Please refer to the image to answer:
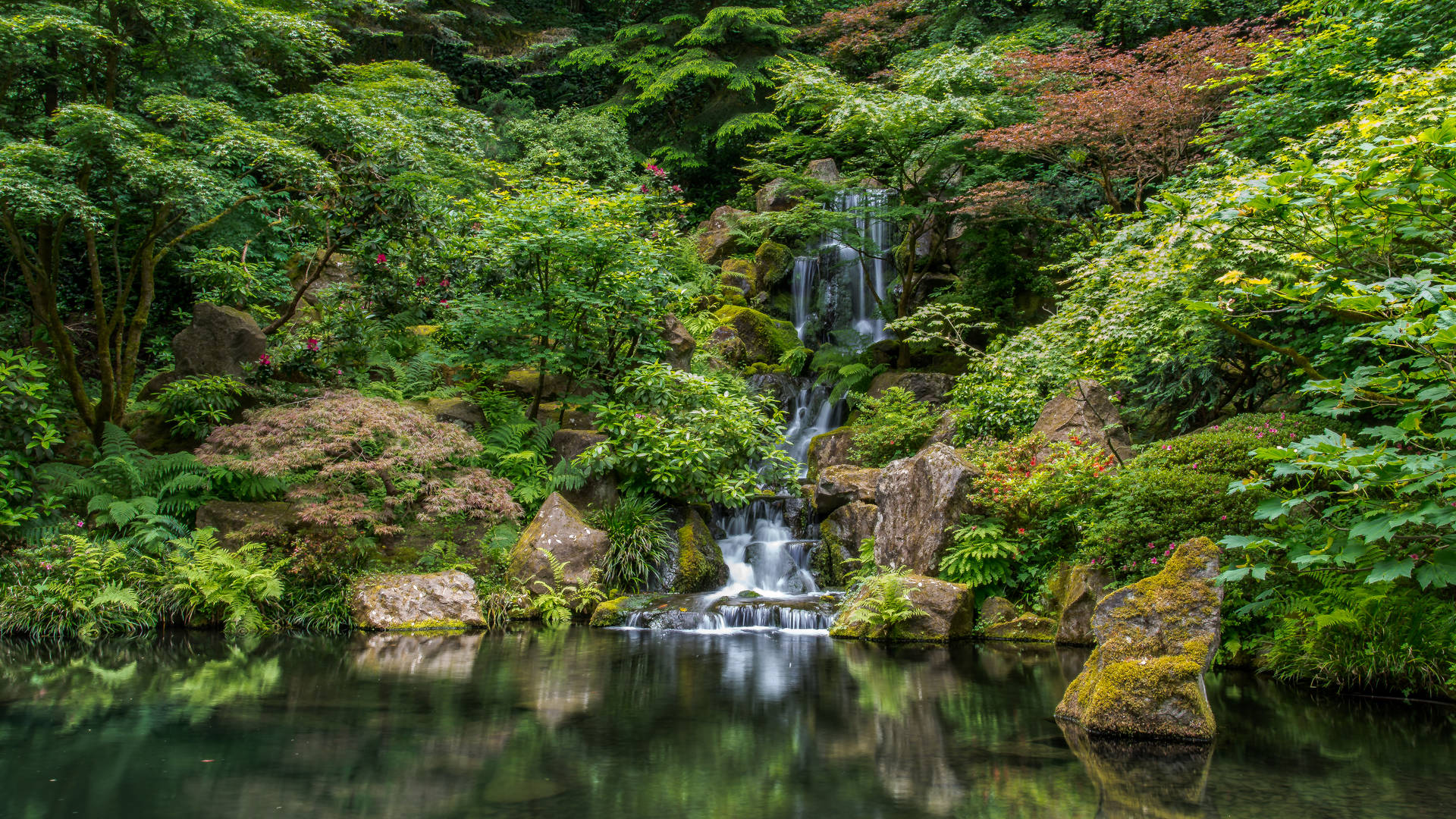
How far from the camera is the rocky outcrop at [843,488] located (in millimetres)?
11070

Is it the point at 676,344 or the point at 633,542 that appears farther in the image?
the point at 676,344

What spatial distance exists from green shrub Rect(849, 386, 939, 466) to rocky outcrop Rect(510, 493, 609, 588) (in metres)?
4.41

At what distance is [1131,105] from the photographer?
11352 mm

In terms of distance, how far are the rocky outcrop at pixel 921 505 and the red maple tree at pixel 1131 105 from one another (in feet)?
18.6

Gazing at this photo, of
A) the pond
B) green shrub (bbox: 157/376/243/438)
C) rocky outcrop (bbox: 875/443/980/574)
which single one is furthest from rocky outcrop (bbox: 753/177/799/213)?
the pond

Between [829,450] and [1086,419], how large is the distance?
16.0ft

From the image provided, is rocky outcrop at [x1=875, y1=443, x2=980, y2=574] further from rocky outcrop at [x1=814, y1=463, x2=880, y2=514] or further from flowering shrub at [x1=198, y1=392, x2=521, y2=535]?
flowering shrub at [x1=198, y1=392, x2=521, y2=535]

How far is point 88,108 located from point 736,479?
27.5 ft

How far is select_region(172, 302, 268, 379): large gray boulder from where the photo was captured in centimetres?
1145

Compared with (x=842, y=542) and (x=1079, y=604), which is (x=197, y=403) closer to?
(x=842, y=542)

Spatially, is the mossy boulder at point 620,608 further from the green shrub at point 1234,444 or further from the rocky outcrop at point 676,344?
the green shrub at point 1234,444

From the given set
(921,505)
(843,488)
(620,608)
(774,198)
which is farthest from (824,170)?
(620,608)

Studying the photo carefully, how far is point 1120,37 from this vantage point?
16844 millimetres

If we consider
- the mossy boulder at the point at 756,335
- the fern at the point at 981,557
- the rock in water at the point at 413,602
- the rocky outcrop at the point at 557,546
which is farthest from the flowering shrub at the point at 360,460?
the mossy boulder at the point at 756,335
